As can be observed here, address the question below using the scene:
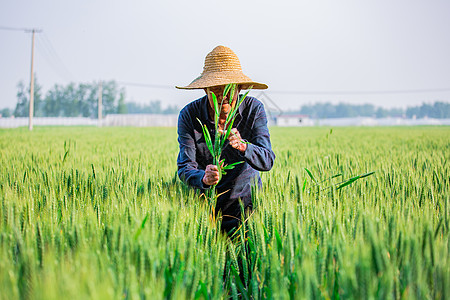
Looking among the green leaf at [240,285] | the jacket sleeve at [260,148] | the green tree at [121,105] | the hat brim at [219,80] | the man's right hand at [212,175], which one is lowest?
the green leaf at [240,285]

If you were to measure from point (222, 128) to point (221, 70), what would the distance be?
31 centimetres

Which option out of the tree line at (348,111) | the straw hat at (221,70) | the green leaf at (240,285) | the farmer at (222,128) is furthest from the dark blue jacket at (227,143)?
the tree line at (348,111)

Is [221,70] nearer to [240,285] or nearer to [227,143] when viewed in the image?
[227,143]

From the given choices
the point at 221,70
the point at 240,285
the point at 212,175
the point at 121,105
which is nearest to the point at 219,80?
the point at 221,70

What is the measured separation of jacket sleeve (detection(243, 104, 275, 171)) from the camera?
1.86 metres

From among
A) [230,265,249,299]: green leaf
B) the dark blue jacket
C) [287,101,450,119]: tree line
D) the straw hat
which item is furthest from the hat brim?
[287,101,450,119]: tree line

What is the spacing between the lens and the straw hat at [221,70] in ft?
6.19

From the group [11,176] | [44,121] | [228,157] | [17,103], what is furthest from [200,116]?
[17,103]

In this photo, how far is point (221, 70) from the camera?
200 cm

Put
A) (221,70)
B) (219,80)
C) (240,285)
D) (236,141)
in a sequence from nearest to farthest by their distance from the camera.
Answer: (240,285) → (236,141) → (219,80) → (221,70)

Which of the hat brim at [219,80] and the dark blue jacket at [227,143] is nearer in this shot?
the hat brim at [219,80]

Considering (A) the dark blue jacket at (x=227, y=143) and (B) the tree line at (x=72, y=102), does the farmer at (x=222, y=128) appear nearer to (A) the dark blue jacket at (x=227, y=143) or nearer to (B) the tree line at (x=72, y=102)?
(A) the dark blue jacket at (x=227, y=143)

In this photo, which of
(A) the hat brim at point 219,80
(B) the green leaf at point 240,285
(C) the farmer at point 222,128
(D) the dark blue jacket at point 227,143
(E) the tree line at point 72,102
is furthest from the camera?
(E) the tree line at point 72,102

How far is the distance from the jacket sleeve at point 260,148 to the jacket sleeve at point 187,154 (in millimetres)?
275
